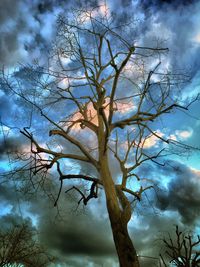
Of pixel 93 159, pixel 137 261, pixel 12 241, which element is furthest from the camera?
pixel 12 241

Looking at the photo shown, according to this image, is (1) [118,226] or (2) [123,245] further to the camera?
(1) [118,226]

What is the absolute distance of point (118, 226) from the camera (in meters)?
6.96

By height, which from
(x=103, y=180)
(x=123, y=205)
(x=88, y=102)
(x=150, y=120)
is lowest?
(x=123, y=205)

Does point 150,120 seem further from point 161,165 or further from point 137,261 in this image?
point 137,261

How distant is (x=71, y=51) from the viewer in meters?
10.2

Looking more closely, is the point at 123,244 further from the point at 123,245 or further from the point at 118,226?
the point at 118,226

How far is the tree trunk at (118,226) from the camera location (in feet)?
21.4

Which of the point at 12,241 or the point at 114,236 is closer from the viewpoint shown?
the point at 114,236

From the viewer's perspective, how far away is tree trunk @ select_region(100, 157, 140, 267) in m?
6.51

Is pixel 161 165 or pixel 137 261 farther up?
pixel 161 165

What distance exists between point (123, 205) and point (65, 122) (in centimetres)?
367

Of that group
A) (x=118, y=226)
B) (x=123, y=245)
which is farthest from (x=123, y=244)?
(x=118, y=226)

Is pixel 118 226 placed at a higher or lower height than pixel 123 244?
higher

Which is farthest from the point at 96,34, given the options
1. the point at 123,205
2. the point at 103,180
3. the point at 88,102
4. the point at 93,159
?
the point at 123,205
